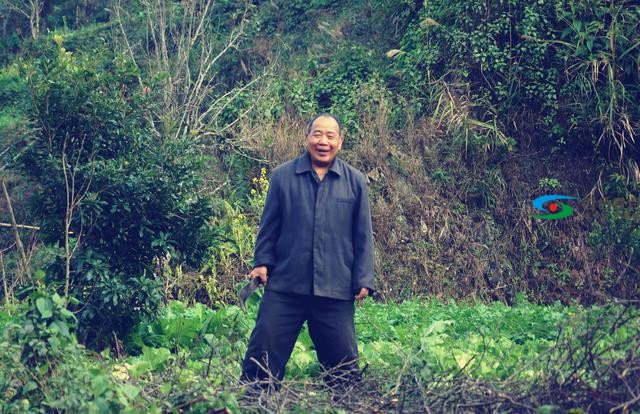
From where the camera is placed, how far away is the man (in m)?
5.88

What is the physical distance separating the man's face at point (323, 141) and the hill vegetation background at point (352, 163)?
1.31 m

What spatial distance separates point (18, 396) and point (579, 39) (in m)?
11.0

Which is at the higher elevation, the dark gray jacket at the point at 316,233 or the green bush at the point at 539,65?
the green bush at the point at 539,65

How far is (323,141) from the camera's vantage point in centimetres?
598

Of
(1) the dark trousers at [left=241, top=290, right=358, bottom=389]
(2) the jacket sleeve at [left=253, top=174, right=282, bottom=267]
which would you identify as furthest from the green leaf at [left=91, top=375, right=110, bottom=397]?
(2) the jacket sleeve at [left=253, top=174, right=282, bottom=267]

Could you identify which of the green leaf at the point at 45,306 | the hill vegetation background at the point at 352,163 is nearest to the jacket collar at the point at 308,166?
the hill vegetation background at the point at 352,163

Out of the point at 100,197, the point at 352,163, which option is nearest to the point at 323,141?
the point at 100,197

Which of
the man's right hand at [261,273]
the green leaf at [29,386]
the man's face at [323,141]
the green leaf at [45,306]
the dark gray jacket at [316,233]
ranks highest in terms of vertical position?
the man's face at [323,141]

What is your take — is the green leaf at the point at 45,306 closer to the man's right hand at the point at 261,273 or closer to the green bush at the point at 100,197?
the man's right hand at the point at 261,273

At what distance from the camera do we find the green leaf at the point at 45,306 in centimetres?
532

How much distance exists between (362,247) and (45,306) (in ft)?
6.30

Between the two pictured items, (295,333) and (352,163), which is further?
(352,163)

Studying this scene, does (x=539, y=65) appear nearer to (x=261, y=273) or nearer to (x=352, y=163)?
(x=352, y=163)

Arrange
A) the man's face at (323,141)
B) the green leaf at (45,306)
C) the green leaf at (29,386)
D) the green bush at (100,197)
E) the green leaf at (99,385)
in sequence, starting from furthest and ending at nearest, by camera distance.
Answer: the green bush at (100,197) < the man's face at (323,141) < the green leaf at (45,306) < the green leaf at (29,386) < the green leaf at (99,385)
